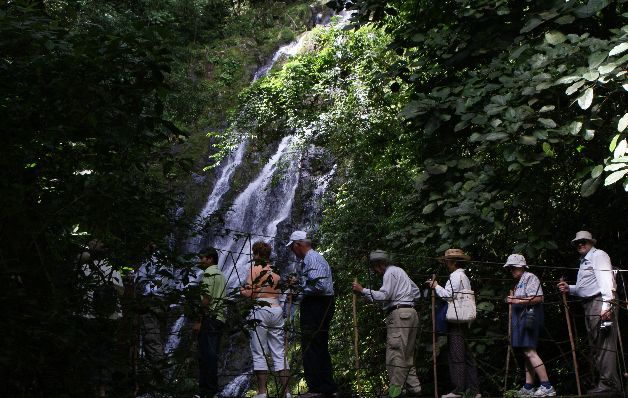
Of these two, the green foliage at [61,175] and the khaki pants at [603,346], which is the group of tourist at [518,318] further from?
the green foliage at [61,175]

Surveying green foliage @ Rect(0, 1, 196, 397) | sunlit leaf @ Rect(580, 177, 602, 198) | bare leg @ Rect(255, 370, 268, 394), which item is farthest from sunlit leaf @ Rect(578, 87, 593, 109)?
bare leg @ Rect(255, 370, 268, 394)

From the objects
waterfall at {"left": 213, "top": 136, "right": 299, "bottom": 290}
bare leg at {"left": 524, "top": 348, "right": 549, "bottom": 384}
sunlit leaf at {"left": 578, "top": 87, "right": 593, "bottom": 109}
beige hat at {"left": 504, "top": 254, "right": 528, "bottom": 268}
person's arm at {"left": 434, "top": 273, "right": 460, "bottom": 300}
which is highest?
waterfall at {"left": 213, "top": 136, "right": 299, "bottom": 290}

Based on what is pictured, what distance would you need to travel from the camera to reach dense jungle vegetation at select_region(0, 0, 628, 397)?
13.7ft

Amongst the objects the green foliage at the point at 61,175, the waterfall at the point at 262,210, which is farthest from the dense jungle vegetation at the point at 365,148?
the waterfall at the point at 262,210

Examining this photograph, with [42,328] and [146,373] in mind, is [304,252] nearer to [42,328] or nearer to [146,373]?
[146,373]

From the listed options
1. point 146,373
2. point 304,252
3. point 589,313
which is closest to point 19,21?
point 146,373

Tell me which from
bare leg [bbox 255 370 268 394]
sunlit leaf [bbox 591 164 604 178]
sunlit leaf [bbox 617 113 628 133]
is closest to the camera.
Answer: sunlit leaf [bbox 617 113 628 133]

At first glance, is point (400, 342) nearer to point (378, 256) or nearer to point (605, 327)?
point (378, 256)

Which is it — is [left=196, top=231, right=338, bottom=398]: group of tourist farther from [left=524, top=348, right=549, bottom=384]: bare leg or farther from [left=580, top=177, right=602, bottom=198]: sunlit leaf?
[left=580, top=177, right=602, bottom=198]: sunlit leaf

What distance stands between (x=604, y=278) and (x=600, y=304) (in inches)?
12.6

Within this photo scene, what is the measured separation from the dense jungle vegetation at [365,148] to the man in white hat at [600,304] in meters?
0.44

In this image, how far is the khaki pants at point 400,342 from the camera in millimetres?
8008

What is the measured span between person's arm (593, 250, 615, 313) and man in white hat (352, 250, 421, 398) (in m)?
1.72

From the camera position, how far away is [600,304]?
8062 mm
